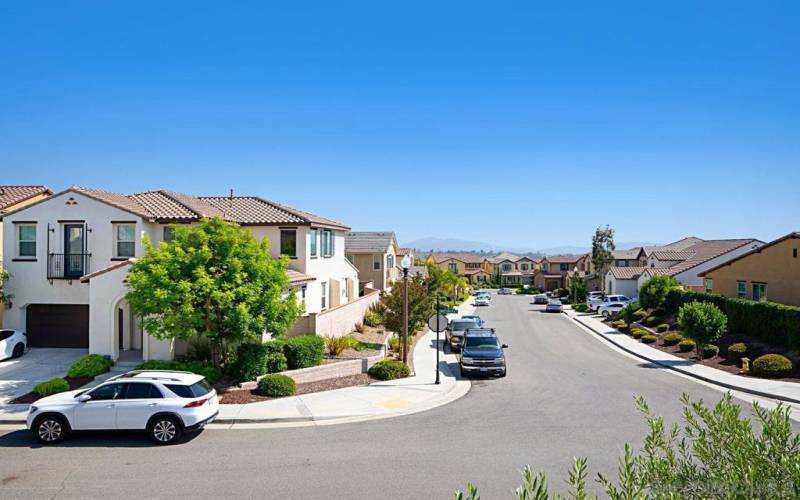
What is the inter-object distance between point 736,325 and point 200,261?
88.2ft

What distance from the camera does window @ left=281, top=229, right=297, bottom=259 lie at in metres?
26.1

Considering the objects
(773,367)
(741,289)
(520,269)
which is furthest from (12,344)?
(520,269)

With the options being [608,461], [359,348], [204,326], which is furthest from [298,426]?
[359,348]

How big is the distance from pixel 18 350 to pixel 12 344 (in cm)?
39

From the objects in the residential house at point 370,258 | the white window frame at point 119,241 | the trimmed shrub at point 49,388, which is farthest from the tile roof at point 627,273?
the trimmed shrub at point 49,388

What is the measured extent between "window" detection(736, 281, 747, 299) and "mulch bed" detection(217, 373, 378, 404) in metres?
25.5

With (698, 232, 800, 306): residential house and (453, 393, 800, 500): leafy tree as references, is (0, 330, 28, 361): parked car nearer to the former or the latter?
(453, 393, 800, 500): leafy tree

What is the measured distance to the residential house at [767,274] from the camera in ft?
94.9

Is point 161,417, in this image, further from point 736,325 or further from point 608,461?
point 736,325

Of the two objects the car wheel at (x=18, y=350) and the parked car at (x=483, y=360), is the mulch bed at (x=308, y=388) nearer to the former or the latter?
the parked car at (x=483, y=360)

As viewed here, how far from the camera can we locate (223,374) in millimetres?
18719

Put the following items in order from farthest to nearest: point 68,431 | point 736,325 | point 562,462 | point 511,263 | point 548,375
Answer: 1. point 511,263
2. point 736,325
3. point 548,375
4. point 68,431
5. point 562,462

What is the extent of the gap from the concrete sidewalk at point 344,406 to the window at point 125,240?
8687 mm

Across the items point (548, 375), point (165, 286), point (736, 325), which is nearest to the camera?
point (165, 286)
